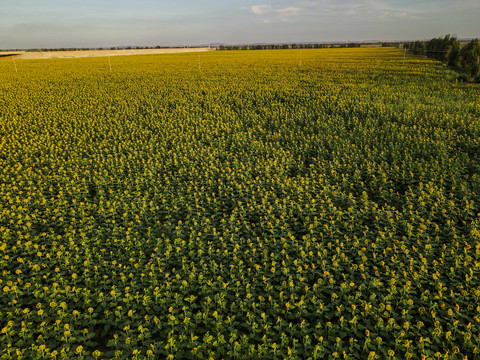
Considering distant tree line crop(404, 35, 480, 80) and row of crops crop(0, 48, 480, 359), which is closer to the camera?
row of crops crop(0, 48, 480, 359)

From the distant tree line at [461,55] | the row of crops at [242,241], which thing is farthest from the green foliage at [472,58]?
the row of crops at [242,241]

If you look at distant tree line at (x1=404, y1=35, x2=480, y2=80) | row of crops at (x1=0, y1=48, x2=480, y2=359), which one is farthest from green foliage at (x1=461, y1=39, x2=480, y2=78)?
row of crops at (x1=0, y1=48, x2=480, y2=359)

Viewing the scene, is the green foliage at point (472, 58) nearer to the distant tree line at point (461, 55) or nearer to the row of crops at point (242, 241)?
the distant tree line at point (461, 55)

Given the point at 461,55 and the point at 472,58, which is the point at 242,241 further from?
the point at 461,55

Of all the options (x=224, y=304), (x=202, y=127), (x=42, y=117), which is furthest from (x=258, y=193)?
(x=42, y=117)

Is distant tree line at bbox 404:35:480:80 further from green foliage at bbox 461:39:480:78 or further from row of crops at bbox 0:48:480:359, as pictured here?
row of crops at bbox 0:48:480:359

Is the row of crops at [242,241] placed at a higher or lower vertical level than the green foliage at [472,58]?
lower

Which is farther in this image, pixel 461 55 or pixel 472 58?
pixel 461 55

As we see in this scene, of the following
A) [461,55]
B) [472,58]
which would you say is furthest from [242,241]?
[461,55]

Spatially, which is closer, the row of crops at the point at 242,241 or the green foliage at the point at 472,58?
the row of crops at the point at 242,241
